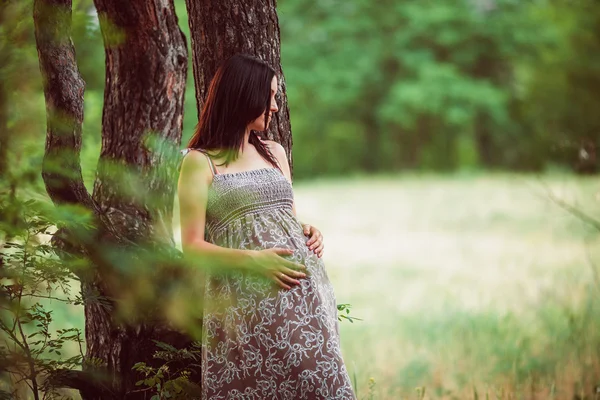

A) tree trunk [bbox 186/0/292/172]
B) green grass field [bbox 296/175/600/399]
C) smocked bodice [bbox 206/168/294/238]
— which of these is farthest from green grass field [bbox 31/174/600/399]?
tree trunk [bbox 186/0/292/172]

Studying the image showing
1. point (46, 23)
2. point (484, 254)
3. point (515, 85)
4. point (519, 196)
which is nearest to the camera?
point (46, 23)

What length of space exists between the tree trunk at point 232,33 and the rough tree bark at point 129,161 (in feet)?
0.87

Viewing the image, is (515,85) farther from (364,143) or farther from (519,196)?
(519,196)

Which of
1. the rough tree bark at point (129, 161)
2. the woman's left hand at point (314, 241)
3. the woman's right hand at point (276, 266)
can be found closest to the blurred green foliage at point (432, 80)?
the rough tree bark at point (129, 161)

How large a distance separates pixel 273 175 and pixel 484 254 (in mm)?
10076

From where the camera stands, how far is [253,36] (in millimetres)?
3492

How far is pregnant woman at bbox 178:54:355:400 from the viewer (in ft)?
9.61

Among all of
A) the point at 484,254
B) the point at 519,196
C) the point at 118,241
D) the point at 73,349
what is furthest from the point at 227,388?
the point at 519,196

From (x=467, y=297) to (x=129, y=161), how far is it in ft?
20.8

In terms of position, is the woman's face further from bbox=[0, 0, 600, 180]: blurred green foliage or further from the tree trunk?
bbox=[0, 0, 600, 180]: blurred green foliage

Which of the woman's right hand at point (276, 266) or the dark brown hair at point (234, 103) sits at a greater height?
the dark brown hair at point (234, 103)

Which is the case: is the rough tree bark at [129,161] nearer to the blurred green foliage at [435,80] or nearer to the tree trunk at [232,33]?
the tree trunk at [232,33]

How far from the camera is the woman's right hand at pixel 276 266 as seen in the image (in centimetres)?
290

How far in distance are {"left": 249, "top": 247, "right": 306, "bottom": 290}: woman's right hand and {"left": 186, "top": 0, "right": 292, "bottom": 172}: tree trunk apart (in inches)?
33.2
